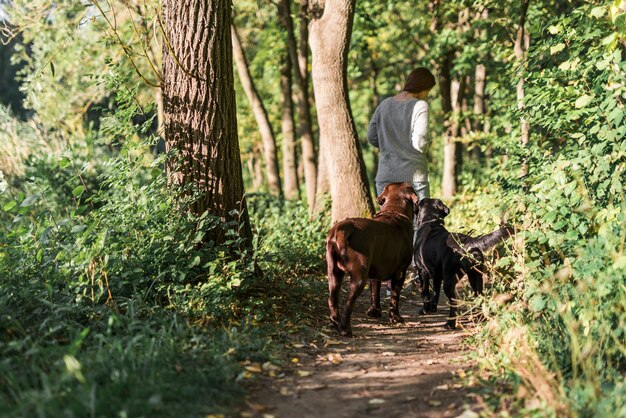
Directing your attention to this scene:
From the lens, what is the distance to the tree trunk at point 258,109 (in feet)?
49.6

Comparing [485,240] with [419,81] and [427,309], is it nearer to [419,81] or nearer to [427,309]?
[427,309]

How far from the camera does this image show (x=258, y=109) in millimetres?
15602

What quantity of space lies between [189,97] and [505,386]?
12.5ft

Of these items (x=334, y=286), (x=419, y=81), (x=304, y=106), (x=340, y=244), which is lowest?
(x=334, y=286)

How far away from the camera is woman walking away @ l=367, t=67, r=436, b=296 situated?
752 centimetres

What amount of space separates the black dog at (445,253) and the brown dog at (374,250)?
18 centimetres

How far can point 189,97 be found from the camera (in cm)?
641

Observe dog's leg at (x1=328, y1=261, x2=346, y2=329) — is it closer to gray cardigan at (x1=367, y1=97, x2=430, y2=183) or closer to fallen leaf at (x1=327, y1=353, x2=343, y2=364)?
fallen leaf at (x1=327, y1=353, x2=343, y2=364)

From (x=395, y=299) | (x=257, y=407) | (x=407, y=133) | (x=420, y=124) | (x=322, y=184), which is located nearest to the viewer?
(x=257, y=407)

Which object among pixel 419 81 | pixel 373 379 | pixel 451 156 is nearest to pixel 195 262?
pixel 373 379

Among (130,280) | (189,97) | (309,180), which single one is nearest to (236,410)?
(130,280)

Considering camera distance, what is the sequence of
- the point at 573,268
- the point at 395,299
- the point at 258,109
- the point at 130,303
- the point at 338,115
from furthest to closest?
the point at 258,109 → the point at 338,115 → the point at 395,299 → the point at 130,303 → the point at 573,268

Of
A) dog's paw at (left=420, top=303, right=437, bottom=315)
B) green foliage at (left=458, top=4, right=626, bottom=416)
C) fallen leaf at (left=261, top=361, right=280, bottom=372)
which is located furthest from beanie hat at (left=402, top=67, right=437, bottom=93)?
fallen leaf at (left=261, top=361, right=280, bottom=372)

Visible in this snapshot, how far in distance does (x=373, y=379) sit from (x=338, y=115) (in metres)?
5.45
